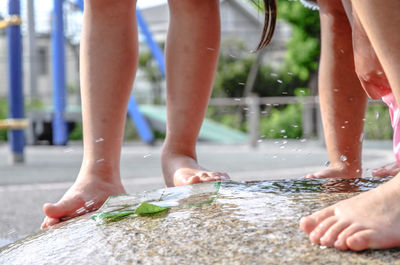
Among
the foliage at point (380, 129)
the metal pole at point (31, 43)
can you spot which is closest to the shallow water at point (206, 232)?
the foliage at point (380, 129)

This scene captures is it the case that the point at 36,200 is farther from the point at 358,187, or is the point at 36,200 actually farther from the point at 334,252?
the point at 334,252

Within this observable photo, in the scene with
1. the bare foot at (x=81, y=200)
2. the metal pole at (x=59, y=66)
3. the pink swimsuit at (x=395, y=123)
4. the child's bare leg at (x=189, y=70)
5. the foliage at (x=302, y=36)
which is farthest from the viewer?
the foliage at (x=302, y=36)

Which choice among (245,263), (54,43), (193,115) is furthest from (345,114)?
(54,43)

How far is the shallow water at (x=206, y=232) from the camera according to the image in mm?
1023

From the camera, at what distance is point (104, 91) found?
1.71 metres

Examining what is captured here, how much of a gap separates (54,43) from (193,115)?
8698 millimetres

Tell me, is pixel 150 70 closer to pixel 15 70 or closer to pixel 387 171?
pixel 15 70

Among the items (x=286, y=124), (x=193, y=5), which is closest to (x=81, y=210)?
(x=193, y=5)

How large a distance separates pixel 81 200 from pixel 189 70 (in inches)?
22.1

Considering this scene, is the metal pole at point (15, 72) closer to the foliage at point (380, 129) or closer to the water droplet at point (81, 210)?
the water droplet at point (81, 210)

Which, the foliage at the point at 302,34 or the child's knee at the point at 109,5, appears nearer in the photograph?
the child's knee at the point at 109,5

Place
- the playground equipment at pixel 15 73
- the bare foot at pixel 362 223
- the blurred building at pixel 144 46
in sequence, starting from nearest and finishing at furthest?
the bare foot at pixel 362 223, the playground equipment at pixel 15 73, the blurred building at pixel 144 46

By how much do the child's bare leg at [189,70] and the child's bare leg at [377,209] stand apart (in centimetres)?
87

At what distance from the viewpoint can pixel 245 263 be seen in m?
Result: 0.99
